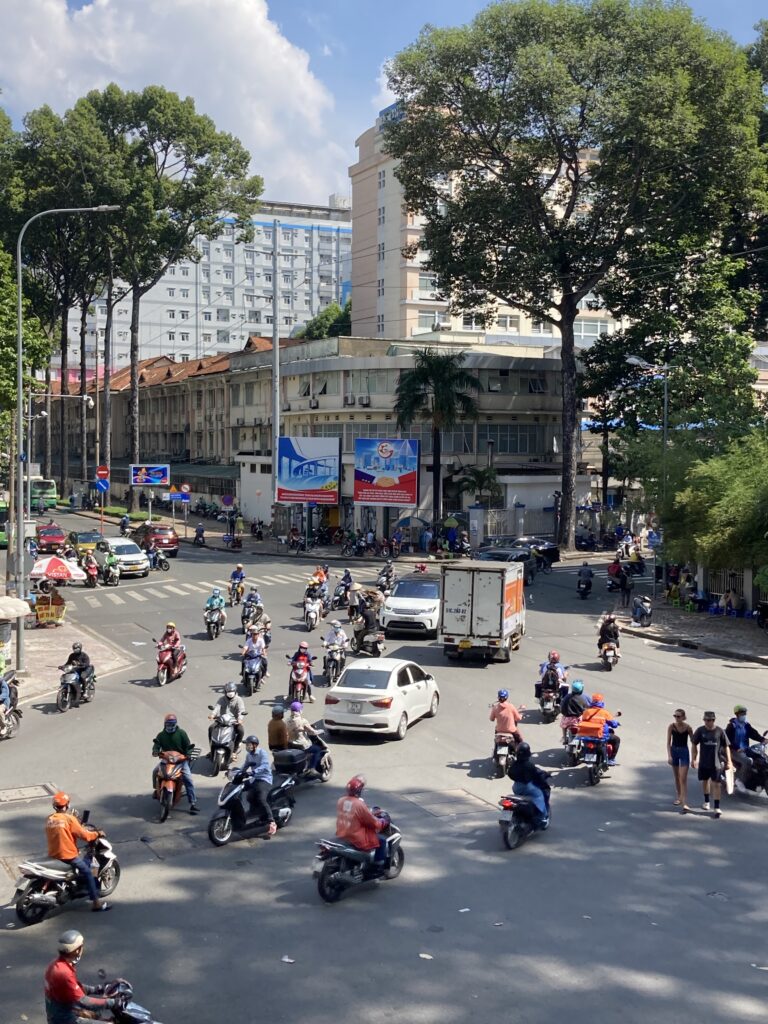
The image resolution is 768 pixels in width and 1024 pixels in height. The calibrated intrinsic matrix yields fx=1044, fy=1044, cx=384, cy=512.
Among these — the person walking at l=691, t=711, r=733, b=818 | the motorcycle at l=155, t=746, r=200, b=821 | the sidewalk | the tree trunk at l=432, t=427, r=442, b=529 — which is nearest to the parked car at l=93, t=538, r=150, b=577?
the tree trunk at l=432, t=427, r=442, b=529

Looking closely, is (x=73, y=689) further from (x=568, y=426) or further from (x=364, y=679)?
(x=568, y=426)

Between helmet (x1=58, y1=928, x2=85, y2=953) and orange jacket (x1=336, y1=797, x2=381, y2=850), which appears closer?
helmet (x1=58, y1=928, x2=85, y2=953)

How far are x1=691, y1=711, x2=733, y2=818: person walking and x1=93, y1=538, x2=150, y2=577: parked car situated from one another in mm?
31884

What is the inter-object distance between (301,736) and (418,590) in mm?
14029

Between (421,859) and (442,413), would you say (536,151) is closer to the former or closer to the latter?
(442,413)

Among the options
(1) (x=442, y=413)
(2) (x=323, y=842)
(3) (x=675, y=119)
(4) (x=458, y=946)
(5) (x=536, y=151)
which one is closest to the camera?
(4) (x=458, y=946)

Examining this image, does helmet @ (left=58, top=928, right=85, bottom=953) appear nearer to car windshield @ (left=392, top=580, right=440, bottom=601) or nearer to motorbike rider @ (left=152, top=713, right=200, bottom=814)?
motorbike rider @ (left=152, top=713, right=200, bottom=814)

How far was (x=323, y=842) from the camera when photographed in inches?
445

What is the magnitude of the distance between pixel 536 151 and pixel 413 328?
39.9m

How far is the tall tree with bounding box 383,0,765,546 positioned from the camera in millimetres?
45438

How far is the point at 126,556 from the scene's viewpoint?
43250 millimetres

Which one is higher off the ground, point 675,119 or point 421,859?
point 675,119

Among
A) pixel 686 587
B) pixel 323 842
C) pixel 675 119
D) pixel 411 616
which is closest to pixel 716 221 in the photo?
pixel 675 119

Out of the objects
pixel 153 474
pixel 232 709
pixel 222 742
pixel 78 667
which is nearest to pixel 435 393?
pixel 153 474
